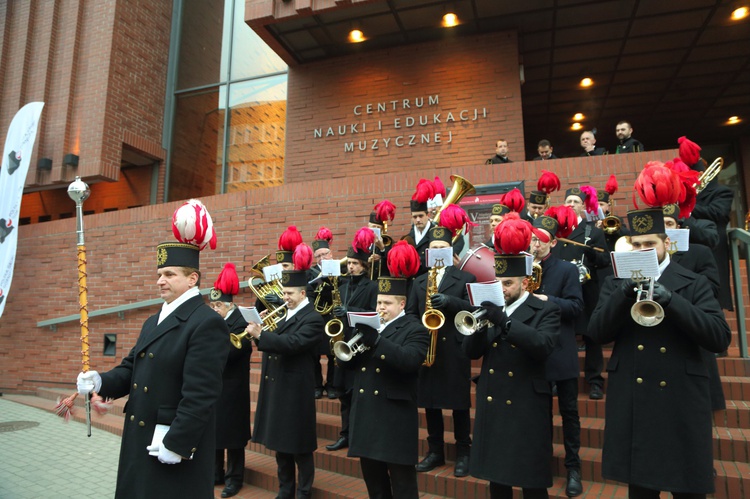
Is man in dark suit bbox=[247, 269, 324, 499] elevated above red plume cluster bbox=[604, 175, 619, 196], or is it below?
below

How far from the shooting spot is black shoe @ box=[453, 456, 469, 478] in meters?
4.92

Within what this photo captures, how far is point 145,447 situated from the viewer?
3336 millimetres

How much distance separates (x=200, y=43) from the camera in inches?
642

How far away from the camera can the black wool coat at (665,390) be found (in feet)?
10.2

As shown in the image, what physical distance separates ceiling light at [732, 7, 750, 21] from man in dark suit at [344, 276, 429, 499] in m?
11.1

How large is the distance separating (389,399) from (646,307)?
85.0 inches

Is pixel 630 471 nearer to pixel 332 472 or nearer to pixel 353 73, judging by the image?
pixel 332 472

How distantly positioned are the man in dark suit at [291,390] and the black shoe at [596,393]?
9.97 feet

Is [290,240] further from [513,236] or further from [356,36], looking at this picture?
[356,36]

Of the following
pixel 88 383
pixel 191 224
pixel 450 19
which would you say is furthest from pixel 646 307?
pixel 450 19

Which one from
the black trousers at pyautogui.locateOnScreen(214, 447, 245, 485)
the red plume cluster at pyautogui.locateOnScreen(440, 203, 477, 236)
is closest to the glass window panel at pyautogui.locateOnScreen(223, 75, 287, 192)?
the red plume cluster at pyautogui.locateOnScreen(440, 203, 477, 236)

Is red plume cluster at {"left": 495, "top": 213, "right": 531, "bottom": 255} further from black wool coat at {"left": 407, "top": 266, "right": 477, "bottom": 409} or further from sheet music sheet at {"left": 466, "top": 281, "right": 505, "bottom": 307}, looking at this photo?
black wool coat at {"left": 407, "top": 266, "right": 477, "bottom": 409}

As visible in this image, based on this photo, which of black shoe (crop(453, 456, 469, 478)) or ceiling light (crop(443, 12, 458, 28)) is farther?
ceiling light (crop(443, 12, 458, 28))

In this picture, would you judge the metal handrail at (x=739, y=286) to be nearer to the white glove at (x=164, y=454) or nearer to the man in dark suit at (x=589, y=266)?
the man in dark suit at (x=589, y=266)
